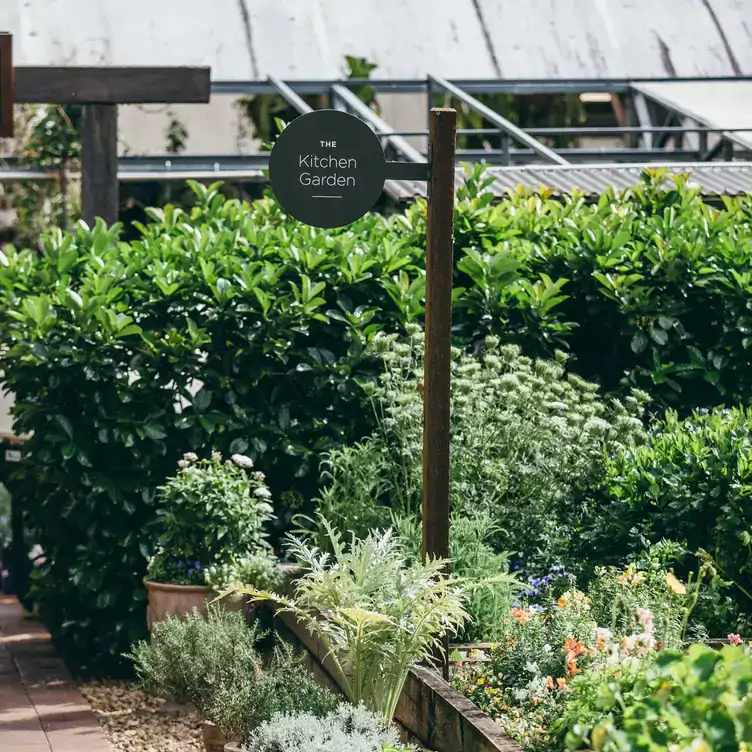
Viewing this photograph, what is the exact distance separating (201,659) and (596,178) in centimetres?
568

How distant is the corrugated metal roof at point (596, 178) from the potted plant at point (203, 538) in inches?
119

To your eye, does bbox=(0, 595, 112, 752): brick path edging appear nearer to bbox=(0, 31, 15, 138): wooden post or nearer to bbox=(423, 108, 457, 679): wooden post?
bbox=(423, 108, 457, 679): wooden post

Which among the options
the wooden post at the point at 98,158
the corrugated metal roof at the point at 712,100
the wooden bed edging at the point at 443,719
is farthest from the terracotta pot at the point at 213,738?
the corrugated metal roof at the point at 712,100

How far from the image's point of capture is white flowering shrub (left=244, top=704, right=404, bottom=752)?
3.92 metres

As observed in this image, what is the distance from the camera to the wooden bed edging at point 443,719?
13.3ft

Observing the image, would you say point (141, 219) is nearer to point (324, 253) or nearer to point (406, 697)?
point (324, 253)

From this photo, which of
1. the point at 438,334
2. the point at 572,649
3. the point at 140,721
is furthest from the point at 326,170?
the point at 140,721

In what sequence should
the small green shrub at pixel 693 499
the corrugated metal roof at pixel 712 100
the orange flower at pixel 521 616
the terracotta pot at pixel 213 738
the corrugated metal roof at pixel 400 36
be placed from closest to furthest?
the orange flower at pixel 521 616 → the terracotta pot at pixel 213 738 → the small green shrub at pixel 693 499 → the corrugated metal roof at pixel 400 36 → the corrugated metal roof at pixel 712 100

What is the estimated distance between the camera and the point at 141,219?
494 inches

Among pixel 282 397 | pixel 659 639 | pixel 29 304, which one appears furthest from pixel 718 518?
pixel 29 304

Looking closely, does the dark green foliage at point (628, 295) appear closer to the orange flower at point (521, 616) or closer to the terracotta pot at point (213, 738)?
the orange flower at point (521, 616)

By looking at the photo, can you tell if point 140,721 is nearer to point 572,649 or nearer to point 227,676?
point 227,676

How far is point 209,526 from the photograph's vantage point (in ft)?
20.3

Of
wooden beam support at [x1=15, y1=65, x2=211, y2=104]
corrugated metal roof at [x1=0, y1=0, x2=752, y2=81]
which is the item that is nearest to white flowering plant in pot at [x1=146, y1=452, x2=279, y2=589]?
wooden beam support at [x1=15, y1=65, x2=211, y2=104]
